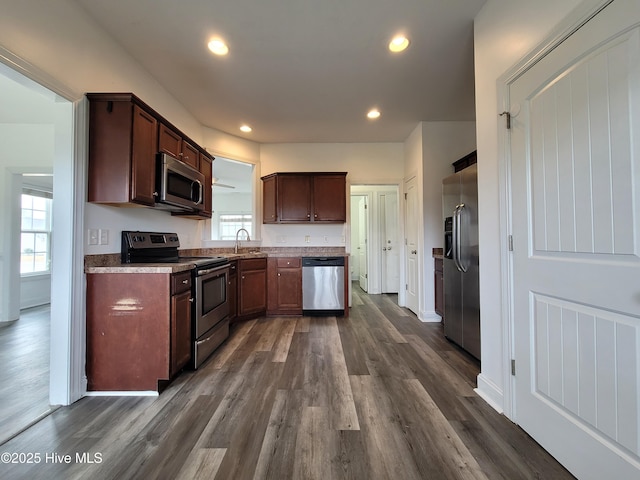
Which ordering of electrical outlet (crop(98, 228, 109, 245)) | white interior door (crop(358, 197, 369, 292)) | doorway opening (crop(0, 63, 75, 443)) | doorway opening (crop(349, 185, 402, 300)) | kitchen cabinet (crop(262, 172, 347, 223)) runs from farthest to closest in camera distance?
1. white interior door (crop(358, 197, 369, 292))
2. doorway opening (crop(349, 185, 402, 300))
3. kitchen cabinet (crop(262, 172, 347, 223))
4. electrical outlet (crop(98, 228, 109, 245))
5. doorway opening (crop(0, 63, 75, 443))

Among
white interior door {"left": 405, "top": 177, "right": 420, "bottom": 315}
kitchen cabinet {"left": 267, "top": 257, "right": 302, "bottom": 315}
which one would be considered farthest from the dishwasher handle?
white interior door {"left": 405, "top": 177, "right": 420, "bottom": 315}

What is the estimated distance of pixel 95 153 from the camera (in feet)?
5.86

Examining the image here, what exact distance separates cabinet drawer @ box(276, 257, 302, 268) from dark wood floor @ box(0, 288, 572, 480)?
1.53 m

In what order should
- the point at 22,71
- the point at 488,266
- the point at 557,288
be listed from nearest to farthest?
1. the point at 557,288
2. the point at 22,71
3. the point at 488,266

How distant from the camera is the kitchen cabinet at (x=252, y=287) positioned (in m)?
3.33

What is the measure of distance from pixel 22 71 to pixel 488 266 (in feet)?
9.74

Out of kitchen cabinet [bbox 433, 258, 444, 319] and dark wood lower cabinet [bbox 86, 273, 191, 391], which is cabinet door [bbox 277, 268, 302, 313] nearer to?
kitchen cabinet [bbox 433, 258, 444, 319]

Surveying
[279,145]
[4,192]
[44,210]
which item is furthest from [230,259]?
[44,210]

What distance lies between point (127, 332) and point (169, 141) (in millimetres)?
1588

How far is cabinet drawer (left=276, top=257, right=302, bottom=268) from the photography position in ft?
12.0

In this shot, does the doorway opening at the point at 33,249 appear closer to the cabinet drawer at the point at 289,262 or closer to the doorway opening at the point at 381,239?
the cabinet drawer at the point at 289,262

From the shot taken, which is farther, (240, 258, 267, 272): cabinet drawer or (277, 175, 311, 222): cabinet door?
(277, 175, 311, 222): cabinet door

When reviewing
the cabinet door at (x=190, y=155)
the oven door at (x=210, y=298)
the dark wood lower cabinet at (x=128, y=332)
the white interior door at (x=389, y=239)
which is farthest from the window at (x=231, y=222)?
the dark wood lower cabinet at (x=128, y=332)

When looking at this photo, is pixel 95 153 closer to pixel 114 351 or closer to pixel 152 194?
pixel 152 194
